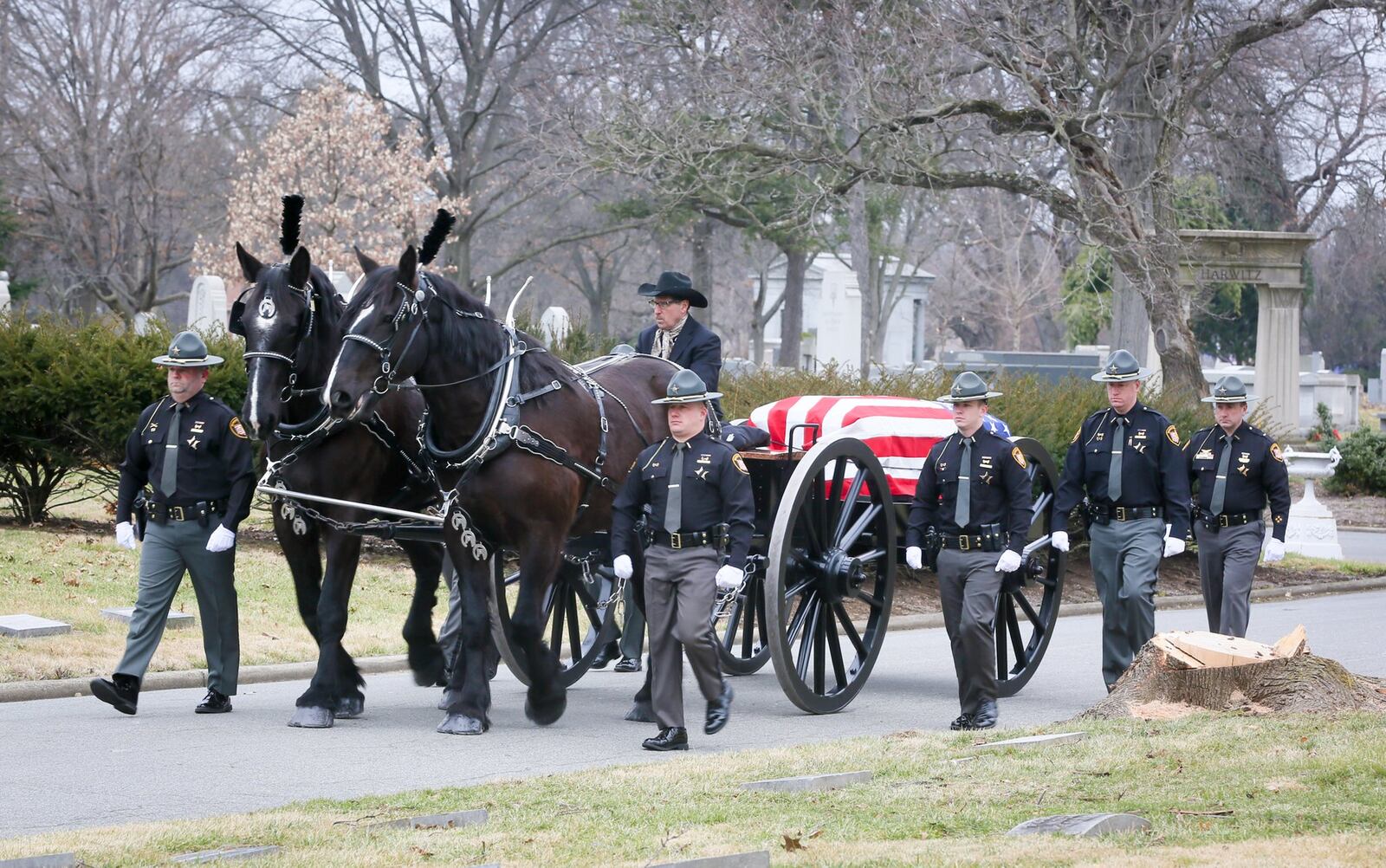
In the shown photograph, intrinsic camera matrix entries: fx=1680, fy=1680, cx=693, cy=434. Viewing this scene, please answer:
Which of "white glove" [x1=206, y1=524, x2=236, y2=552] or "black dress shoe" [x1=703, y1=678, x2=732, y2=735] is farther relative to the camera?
"white glove" [x1=206, y1=524, x2=236, y2=552]

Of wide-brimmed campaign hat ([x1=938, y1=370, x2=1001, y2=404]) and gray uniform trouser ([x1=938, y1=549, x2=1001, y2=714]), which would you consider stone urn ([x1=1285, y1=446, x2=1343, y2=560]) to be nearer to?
wide-brimmed campaign hat ([x1=938, y1=370, x2=1001, y2=404])

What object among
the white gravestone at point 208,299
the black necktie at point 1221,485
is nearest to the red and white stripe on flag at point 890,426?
the black necktie at point 1221,485

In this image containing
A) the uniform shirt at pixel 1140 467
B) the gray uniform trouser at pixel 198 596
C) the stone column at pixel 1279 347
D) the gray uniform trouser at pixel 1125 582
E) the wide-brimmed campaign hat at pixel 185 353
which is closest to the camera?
the gray uniform trouser at pixel 198 596

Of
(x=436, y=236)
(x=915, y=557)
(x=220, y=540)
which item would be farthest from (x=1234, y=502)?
(x=220, y=540)

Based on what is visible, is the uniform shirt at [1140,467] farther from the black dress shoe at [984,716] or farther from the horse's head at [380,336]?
the horse's head at [380,336]

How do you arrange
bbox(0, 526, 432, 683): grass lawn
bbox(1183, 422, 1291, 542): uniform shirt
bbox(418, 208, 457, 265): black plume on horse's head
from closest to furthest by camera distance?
bbox(418, 208, 457, 265): black plume on horse's head < bbox(0, 526, 432, 683): grass lawn < bbox(1183, 422, 1291, 542): uniform shirt

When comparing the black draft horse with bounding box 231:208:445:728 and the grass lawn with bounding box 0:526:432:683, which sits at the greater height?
the black draft horse with bounding box 231:208:445:728

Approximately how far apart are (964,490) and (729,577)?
169 centimetres

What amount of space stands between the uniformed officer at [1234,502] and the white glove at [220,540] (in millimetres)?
5716

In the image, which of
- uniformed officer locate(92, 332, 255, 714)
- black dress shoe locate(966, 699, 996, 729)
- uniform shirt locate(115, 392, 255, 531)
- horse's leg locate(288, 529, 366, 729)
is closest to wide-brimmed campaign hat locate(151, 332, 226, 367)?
uniformed officer locate(92, 332, 255, 714)

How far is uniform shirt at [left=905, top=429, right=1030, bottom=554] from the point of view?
8891 mm

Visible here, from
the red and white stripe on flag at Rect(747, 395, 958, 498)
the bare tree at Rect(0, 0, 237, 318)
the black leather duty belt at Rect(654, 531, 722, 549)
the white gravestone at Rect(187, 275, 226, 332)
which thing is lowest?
the black leather duty belt at Rect(654, 531, 722, 549)

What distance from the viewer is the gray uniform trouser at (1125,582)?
958 cm

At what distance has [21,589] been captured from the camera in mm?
12102
